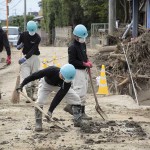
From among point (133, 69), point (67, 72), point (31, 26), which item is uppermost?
point (31, 26)

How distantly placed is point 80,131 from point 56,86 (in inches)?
35.1

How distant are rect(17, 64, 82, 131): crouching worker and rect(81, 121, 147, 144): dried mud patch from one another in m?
0.37

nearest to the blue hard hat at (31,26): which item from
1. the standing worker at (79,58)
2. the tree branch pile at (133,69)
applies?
the standing worker at (79,58)

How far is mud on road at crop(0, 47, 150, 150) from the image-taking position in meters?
6.95

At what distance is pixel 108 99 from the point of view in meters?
11.9

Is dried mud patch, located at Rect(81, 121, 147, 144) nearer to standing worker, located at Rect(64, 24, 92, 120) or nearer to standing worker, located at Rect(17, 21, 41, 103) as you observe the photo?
standing worker, located at Rect(64, 24, 92, 120)

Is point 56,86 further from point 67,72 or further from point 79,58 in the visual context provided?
point 79,58

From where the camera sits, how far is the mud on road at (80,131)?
6.95 meters

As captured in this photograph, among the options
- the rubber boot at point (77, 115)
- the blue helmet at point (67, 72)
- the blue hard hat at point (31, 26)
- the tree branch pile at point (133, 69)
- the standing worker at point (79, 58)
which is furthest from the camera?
the tree branch pile at point (133, 69)

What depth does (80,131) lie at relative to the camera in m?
7.91

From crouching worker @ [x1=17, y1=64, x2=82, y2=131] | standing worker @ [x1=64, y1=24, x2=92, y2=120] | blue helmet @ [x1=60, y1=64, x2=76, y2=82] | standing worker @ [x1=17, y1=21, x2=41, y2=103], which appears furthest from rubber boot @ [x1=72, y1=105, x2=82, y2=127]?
standing worker @ [x1=17, y1=21, x2=41, y2=103]

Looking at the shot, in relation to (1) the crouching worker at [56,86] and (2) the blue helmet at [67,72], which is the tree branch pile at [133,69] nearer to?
(1) the crouching worker at [56,86]

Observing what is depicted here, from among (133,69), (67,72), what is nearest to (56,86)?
(67,72)

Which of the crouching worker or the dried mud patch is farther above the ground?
the crouching worker
